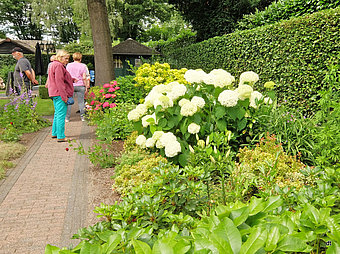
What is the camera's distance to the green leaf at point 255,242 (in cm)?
89

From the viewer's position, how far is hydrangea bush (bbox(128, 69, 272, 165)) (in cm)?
377

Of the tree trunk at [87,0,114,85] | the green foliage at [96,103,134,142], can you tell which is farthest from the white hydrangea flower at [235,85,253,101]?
the tree trunk at [87,0,114,85]

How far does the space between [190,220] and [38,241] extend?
1.94 metres

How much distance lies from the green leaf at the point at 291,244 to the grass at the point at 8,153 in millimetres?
4742

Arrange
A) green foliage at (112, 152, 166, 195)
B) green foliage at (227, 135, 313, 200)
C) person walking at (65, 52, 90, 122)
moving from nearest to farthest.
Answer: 1. green foliage at (227, 135, 313, 200)
2. green foliage at (112, 152, 166, 195)
3. person walking at (65, 52, 90, 122)

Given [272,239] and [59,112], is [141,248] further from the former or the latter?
[59,112]

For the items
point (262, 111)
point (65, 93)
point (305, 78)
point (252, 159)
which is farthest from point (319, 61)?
point (65, 93)

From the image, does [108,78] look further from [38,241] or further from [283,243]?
[283,243]

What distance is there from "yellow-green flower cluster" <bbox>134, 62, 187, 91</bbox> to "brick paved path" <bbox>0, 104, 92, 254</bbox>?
2.94m

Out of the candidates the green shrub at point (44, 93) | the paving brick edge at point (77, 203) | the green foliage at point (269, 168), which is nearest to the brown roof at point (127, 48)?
the green shrub at point (44, 93)

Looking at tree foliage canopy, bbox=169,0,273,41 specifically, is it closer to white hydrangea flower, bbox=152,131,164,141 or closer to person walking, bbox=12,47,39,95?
person walking, bbox=12,47,39,95

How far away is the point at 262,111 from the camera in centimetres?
439

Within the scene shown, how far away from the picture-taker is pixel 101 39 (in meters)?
9.45

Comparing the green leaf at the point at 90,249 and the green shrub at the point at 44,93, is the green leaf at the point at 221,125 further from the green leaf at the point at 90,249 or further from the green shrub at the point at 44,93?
the green shrub at the point at 44,93
